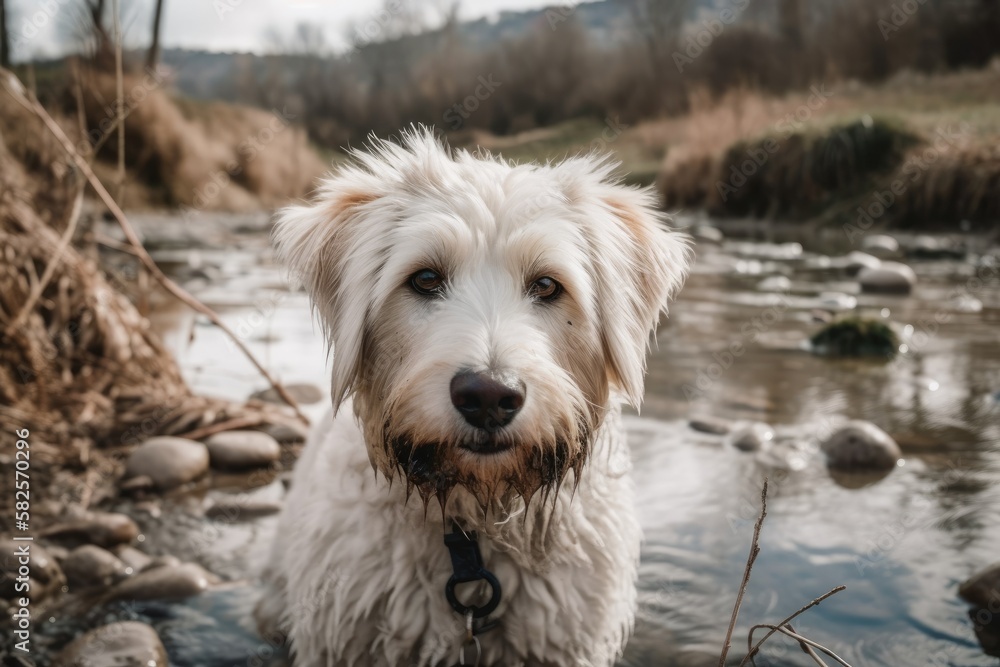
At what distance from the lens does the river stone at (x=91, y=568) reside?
13.6ft

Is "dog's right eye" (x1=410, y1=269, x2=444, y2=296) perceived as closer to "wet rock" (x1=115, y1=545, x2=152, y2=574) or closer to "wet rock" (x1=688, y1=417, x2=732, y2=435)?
"wet rock" (x1=115, y1=545, x2=152, y2=574)

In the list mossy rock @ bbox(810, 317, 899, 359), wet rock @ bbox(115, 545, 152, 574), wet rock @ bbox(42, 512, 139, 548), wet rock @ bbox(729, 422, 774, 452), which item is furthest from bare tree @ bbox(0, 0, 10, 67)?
mossy rock @ bbox(810, 317, 899, 359)

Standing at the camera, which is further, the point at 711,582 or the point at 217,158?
the point at 217,158

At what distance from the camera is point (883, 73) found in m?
33.7

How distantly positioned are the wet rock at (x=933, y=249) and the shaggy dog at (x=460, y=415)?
13.3 meters

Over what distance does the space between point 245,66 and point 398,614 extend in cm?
6612

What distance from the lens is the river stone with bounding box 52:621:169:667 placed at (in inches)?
133

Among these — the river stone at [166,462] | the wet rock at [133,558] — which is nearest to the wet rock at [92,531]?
the wet rock at [133,558]

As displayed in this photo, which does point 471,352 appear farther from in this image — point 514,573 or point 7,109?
point 7,109

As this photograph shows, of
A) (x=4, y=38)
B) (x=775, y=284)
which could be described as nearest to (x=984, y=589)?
(x=4, y=38)

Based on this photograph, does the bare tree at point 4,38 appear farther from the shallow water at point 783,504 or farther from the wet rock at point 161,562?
the wet rock at point 161,562

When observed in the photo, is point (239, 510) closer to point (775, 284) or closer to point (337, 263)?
point (337, 263)

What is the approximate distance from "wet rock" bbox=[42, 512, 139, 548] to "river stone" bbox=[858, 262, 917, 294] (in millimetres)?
10319

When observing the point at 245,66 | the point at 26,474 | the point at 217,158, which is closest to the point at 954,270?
the point at 26,474
